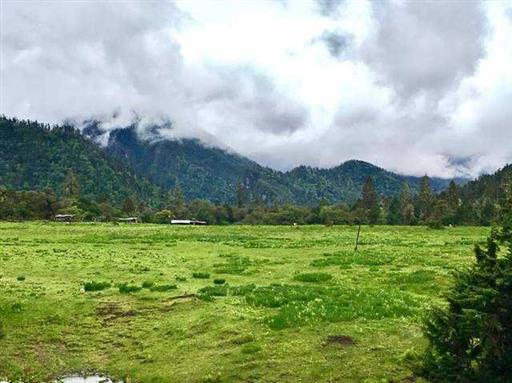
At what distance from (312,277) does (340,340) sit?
14.7m

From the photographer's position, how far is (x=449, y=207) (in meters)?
194

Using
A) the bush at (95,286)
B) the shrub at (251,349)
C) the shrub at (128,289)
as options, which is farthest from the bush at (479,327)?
the bush at (95,286)

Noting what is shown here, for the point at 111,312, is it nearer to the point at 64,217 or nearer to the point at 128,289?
the point at 128,289

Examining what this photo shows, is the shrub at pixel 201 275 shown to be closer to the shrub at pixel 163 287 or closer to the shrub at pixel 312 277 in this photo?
the shrub at pixel 163 287

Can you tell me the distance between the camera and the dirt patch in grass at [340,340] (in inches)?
901

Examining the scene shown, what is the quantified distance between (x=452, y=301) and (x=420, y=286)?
18163mm

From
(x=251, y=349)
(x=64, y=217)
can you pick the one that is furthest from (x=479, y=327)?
(x=64, y=217)

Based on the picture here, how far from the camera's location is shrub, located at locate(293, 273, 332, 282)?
3756cm

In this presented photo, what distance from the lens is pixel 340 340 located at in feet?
76.0

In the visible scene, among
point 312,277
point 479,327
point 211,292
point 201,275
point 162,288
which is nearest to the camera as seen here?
point 479,327

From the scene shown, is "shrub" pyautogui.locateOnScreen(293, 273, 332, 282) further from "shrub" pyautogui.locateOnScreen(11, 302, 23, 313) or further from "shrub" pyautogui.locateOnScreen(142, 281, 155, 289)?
"shrub" pyautogui.locateOnScreen(11, 302, 23, 313)

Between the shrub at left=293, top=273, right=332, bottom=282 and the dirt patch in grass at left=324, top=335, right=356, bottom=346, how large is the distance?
46.0ft

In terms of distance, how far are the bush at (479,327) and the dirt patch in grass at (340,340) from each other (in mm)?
5077

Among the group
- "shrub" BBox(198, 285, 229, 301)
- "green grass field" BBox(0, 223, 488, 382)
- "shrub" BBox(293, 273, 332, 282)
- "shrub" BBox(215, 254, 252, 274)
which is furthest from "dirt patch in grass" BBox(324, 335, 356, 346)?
"shrub" BBox(215, 254, 252, 274)
